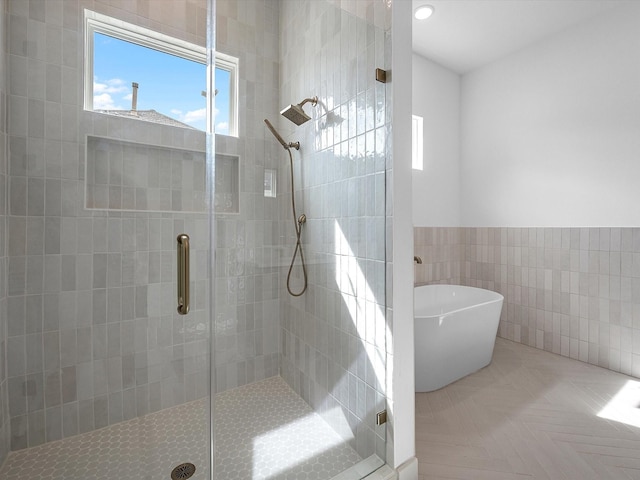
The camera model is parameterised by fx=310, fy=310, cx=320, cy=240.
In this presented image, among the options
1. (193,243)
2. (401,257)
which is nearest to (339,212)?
(401,257)

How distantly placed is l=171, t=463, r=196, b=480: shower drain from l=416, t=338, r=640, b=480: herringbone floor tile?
1.08 metres

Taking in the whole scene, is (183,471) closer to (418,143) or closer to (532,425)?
(532,425)

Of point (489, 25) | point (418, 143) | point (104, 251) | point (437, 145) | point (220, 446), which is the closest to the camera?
point (220, 446)

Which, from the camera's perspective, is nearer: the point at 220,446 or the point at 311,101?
the point at 220,446

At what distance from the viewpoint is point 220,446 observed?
1397 mm

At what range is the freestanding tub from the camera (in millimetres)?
2139

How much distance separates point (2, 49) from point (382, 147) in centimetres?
183

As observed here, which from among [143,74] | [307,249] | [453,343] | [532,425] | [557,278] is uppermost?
[143,74]

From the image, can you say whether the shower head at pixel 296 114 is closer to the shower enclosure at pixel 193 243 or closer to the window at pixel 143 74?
the shower enclosure at pixel 193 243

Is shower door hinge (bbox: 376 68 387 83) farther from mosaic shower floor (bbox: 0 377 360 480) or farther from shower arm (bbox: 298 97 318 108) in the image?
mosaic shower floor (bbox: 0 377 360 480)

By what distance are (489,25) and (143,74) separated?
9.70ft

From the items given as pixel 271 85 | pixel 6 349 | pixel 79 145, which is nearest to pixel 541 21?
pixel 271 85

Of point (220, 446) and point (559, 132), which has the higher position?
point (559, 132)

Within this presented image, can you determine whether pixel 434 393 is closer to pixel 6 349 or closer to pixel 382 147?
pixel 382 147
